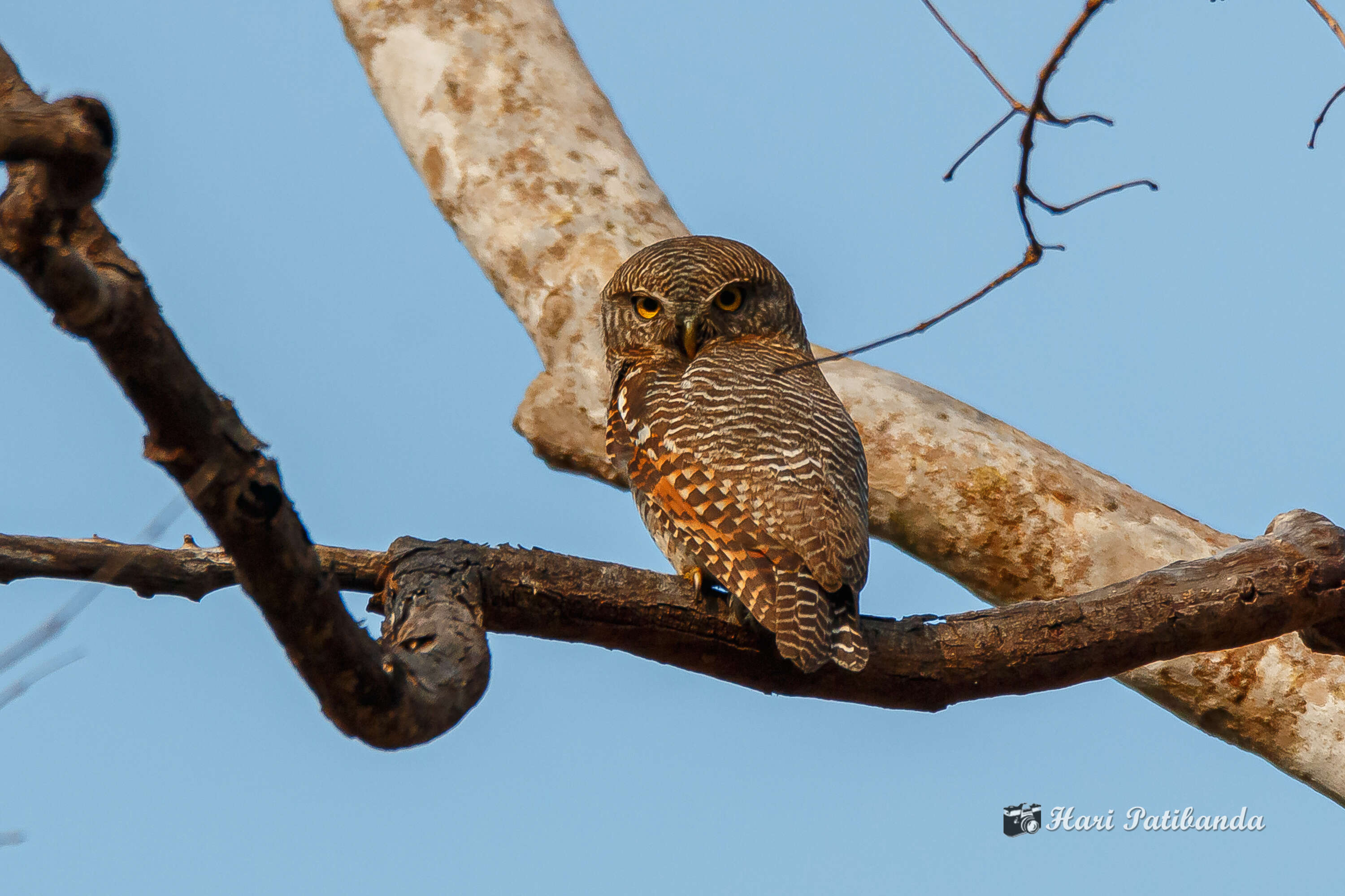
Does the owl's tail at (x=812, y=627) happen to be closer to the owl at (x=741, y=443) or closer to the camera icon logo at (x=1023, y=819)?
the owl at (x=741, y=443)

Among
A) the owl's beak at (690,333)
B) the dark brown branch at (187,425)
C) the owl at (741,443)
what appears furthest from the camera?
the owl's beak at (690,333)

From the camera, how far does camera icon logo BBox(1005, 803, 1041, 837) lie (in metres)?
5.54

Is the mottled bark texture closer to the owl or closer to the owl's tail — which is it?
the owl

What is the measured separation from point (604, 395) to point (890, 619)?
320 centimetres

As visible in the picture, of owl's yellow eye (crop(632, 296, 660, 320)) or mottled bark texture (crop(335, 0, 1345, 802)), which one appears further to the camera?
mottled bark texture (crop(335, 0, 1345, 802))

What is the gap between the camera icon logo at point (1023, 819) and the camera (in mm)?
5539

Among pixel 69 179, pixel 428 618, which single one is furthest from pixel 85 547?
pixel 69 179

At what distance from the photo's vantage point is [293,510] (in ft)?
7.32

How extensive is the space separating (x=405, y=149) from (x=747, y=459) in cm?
505

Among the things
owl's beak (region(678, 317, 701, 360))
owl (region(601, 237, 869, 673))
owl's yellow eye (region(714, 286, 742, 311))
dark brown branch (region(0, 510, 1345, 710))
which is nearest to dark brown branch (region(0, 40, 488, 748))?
dark brown branch (region(0, 510, 1345, 710))

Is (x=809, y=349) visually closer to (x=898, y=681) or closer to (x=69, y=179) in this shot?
(x=898, y=681)

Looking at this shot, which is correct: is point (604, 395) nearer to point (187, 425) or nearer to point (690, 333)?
point (690, 333)

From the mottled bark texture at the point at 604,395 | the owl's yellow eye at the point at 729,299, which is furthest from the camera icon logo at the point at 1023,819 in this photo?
the owl's yellow eye at the point at 729,299

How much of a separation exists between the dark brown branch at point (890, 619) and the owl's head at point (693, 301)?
1.88 meters
